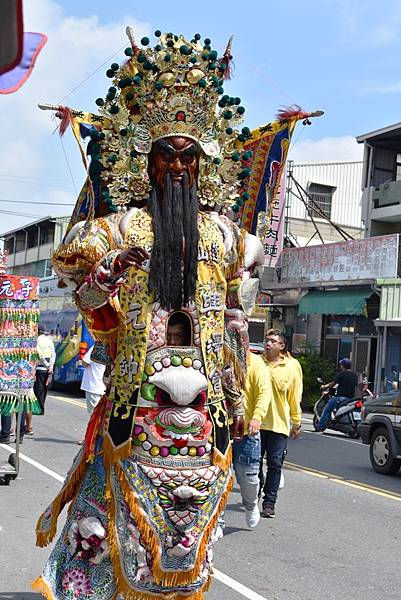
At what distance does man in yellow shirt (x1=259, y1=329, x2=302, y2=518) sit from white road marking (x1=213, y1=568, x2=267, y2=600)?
2.23 m

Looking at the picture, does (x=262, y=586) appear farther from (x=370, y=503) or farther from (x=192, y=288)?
(x=370, y=503)

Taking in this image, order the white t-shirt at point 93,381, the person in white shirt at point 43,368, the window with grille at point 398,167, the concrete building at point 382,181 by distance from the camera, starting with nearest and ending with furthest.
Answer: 1. the white t-shirt at point 93,381
2. the person in white shirt at point 43,368
3. the concrete building at point 382,181
4. the window with grille at point 398,167

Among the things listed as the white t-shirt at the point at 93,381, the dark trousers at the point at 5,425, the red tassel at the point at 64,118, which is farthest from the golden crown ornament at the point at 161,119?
the dark trousers at the point at 5,425

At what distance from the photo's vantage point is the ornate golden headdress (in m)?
4.10

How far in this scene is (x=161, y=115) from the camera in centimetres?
410

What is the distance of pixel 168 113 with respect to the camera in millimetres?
4094

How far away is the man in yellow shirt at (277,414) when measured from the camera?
807cm

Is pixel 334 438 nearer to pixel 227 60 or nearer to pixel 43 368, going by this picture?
pixel 43 368

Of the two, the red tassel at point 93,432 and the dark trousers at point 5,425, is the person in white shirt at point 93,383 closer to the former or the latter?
the dark trousers at point 5,425

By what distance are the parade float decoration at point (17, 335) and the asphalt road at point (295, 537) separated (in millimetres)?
896

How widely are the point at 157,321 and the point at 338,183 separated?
3589cm

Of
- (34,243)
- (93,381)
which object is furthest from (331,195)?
(93,381)

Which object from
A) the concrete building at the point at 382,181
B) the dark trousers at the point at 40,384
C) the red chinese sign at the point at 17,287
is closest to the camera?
the red chinese sign at the point at 17,287

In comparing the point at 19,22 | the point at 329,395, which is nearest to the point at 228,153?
the point at 19,22
